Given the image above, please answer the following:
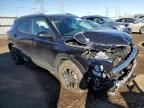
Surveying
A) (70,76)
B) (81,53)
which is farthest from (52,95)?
(81,53)

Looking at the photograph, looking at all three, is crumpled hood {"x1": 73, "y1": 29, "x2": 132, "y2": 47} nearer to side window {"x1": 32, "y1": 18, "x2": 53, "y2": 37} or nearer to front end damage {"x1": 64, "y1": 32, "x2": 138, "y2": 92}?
front end damage {"x1": 64, "y1": 32, "x2": 138, "y2": 92}

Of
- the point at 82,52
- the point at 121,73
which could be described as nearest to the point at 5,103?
the point at 82,52

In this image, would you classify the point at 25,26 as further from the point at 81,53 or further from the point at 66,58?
the point at 81,53

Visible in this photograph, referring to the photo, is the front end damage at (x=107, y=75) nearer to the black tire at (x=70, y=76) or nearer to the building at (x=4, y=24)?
the black tire at (x=70, y=76)

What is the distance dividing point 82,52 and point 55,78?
193 cm

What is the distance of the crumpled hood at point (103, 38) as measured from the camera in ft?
15.8

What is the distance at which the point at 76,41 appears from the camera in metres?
5.05

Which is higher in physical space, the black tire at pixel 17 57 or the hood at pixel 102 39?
the hood at pixel 102 39

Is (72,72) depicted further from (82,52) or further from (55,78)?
(55,78)

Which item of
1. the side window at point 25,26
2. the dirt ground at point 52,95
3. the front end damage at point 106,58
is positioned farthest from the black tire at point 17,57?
the front end damage at point 106,58

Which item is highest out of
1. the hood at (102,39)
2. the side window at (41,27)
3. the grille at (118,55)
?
the side window at (41,27)

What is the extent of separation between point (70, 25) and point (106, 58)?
181cm

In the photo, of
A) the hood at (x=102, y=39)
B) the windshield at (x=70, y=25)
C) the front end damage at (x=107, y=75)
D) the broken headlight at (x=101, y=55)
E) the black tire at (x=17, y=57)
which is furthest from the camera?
the black tire at (x=17, y=57)

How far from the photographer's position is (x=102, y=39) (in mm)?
4949
